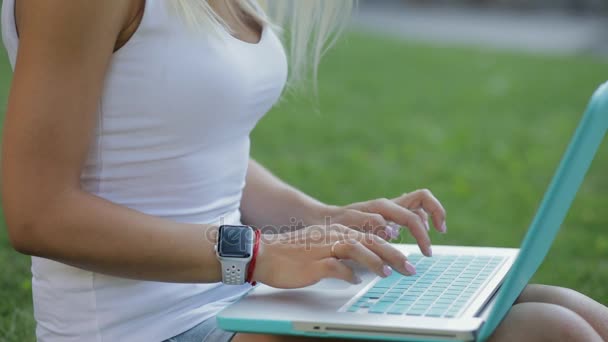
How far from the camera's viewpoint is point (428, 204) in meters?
1.79

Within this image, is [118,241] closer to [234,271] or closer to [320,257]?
[234,271]

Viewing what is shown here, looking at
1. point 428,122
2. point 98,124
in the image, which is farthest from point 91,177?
point 428,122

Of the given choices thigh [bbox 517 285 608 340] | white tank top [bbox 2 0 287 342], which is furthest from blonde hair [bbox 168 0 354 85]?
thigh [bbox 517 285 608 340]

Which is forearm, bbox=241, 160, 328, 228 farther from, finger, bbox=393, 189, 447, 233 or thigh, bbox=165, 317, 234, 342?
thigh, bbox=165, 317, 234, 342

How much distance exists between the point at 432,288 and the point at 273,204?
0.54 m

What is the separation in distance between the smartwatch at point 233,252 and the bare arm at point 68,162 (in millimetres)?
20

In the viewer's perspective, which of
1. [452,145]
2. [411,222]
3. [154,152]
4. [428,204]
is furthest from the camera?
[452,145]

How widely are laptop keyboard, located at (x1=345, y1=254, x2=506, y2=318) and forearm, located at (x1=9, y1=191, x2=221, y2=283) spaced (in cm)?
27

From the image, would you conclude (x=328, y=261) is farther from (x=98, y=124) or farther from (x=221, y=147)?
(x=98, y=124)

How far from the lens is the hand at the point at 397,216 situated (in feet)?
5.48

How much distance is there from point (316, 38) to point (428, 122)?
4.27 m

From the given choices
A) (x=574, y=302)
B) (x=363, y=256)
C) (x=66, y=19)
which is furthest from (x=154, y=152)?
(x=574, y=302)

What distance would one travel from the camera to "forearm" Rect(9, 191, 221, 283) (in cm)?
141

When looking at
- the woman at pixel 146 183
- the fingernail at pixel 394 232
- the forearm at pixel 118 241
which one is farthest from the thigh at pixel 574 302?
the forearm at pixel 118 241
